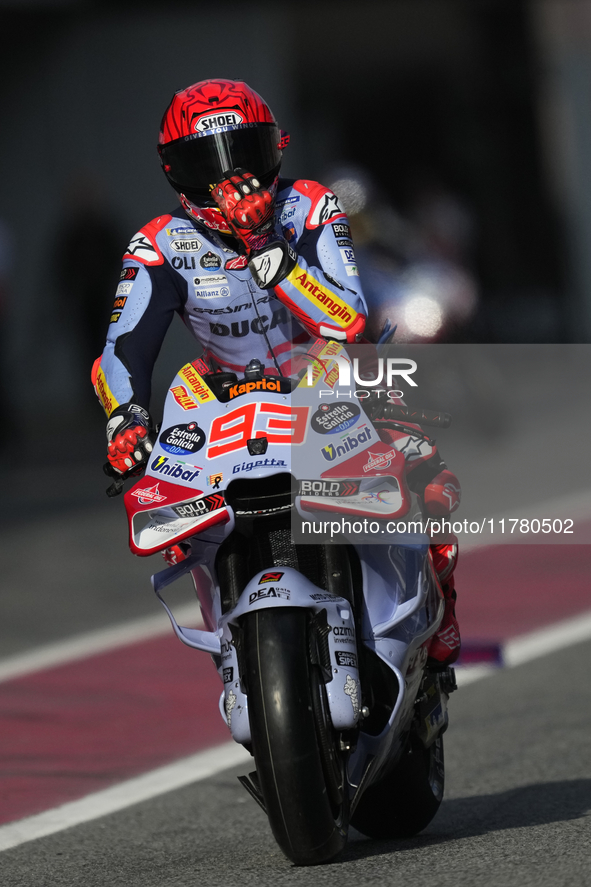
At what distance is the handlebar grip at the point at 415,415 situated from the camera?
13.7 ft

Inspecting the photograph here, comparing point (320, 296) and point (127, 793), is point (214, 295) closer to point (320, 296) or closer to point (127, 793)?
point (320, 296)

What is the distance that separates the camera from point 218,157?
4.25m

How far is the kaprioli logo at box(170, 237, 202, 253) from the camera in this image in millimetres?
4352

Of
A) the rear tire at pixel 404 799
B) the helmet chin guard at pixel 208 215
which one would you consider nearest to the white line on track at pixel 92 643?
the rear tire at pixel 404 799

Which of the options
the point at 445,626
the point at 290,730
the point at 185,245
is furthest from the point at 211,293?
the point at 290,730

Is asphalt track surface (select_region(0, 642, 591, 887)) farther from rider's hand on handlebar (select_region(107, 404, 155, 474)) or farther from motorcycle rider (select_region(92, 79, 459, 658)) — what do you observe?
motorcycle rider (select_region(92, 79, 459, 658))

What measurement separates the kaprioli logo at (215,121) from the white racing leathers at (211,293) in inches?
11.5

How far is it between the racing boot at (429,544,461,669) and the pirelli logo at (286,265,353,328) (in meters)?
0.81

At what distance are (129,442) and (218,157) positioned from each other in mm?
882

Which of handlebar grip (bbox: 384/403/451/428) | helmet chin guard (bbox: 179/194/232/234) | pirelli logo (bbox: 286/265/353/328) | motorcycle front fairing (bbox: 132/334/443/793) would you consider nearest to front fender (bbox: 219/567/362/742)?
motorcycle front fairing (bbox: 132/334/443/793)

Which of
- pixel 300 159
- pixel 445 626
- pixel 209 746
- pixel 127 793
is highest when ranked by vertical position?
pixel 445 626

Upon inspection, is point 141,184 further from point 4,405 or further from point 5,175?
point 4,405

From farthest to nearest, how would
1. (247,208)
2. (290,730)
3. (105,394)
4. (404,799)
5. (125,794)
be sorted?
(125,794), (404,799), (105,394), (247,208), (290,730)

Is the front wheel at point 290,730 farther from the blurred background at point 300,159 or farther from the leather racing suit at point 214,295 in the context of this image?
the blurred background at point 300,159
